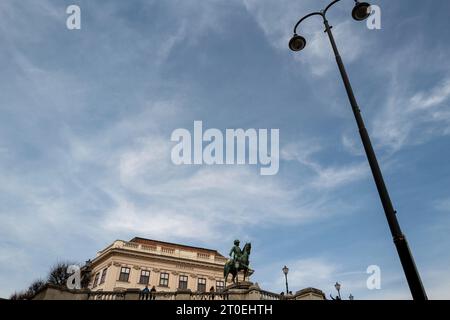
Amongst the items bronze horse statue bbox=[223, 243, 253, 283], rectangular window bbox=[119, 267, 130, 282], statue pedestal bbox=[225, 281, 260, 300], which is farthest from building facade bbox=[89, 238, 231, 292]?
statue pedestal bbox=[225, 281, 260, 300]

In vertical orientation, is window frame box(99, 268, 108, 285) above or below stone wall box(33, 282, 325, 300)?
above

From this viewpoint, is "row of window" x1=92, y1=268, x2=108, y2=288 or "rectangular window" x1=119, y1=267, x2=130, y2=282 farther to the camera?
"row of window" x1=92, y1=268, x2=108, y2=288

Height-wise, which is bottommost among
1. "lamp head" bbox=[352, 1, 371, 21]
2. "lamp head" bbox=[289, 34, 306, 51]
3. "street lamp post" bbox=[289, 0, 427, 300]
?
"street lamp post" bbox=[289, 0, 427, 300]

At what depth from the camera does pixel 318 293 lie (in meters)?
19.3

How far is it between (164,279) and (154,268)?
2.29 meters

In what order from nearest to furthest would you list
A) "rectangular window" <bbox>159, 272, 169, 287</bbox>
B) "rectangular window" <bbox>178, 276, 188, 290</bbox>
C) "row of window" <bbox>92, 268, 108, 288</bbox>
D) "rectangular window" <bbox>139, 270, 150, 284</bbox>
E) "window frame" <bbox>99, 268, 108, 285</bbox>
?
"window frame" <bbox>99, 268, 108, 285</bbox>
"row of window" <bbox>92, 268, 108, 288</bbox>
"rectangular window" <bbox>139, 270, 150, 284</bbox>
"rectangular window" <bbox>159, 272, 169, 287</bbox>
"rectangular window" <bbox>178, 276, 188, 290</bbox>

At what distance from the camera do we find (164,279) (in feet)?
148

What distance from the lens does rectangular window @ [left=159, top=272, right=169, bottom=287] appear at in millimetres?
44534

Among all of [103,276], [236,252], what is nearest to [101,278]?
[103,276]

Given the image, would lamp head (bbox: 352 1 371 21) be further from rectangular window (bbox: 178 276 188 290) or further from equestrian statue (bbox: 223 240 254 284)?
rectangular window (bbox: 178 276 188 290)

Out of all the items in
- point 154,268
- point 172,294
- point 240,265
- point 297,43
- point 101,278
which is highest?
point 154,268

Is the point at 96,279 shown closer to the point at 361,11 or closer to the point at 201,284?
the point at 201,284
